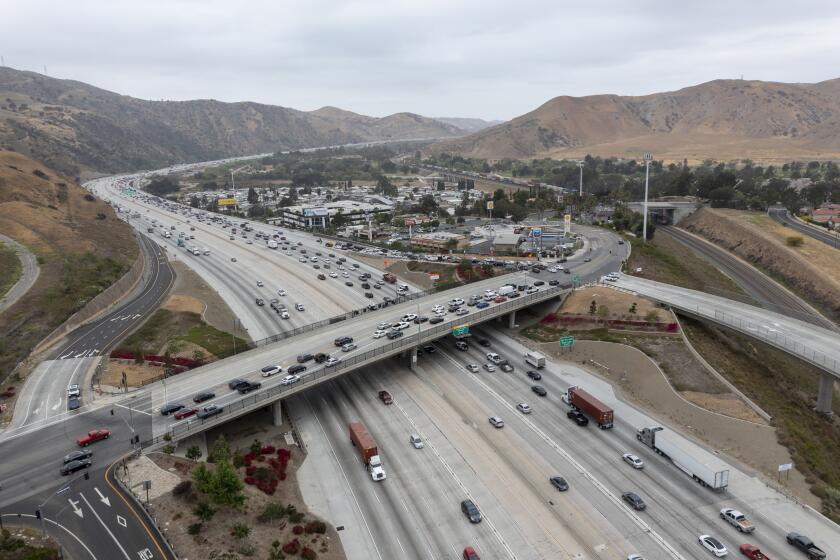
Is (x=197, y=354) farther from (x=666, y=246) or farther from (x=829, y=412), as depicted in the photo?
(x=666, y=246)

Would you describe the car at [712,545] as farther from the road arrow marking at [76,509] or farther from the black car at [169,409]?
the black car at [169,409]

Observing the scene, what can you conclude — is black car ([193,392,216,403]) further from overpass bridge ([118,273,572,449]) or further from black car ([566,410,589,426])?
black car ([566,410,589,426])

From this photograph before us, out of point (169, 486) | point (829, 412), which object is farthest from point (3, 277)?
point (829, 412)

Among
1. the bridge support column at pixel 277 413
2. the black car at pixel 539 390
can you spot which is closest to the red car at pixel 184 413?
the bridge support column at pixel 277 413

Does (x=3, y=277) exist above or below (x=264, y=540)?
above

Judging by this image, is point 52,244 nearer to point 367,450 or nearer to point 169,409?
point 169,409

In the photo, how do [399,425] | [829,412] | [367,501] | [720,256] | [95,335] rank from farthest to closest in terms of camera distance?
[720,256], [95,335], [829,412], [399,425], [367,501]
